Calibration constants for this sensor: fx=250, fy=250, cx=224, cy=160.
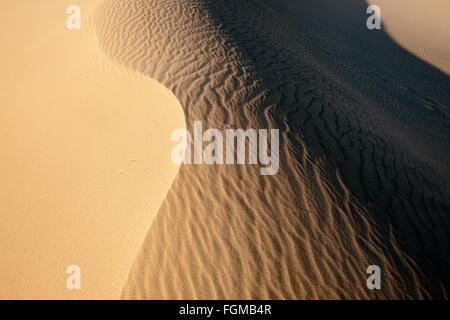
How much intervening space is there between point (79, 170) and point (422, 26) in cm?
2125

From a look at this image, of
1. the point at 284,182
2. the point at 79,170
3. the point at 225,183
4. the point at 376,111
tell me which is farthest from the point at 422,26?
the point at 79,170

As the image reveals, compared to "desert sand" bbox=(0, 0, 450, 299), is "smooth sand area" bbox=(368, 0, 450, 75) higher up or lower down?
higher up

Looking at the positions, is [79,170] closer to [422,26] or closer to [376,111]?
[376,111]

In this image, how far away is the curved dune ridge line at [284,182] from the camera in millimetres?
2865

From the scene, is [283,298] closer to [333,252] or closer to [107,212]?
[333,252]

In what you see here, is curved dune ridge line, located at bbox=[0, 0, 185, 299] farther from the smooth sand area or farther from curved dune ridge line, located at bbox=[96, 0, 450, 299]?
the smooth sand area

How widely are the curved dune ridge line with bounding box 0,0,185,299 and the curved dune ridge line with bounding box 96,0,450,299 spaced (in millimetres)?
379

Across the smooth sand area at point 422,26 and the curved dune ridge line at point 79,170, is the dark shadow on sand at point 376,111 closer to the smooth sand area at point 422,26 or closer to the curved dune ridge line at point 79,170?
the smooth sand area at point 422,26

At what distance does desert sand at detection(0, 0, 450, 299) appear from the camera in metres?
2.91

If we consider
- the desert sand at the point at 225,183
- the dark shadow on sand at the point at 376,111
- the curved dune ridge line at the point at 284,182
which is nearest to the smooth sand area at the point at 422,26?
the dark shadow on sand at the point at 376,111

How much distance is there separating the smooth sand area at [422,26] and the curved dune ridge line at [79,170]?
45.2 ft

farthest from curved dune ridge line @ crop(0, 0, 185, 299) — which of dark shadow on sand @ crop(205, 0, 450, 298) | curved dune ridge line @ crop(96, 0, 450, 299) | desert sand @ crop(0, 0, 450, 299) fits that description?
dark shadow on sand @ crop(205, 0, 450, 298)
